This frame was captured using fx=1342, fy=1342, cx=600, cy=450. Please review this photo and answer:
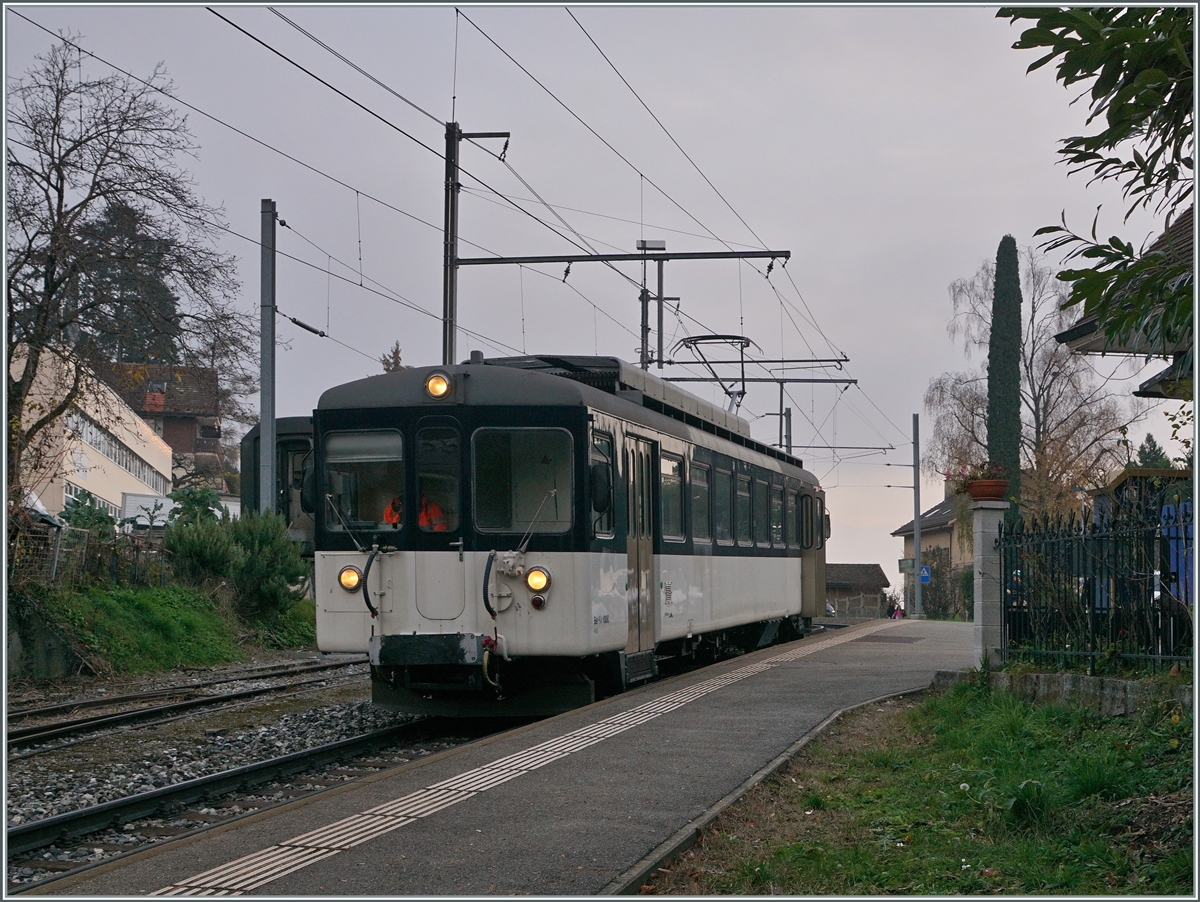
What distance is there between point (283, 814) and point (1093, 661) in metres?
5.96

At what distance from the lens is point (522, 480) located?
11773 millimetres

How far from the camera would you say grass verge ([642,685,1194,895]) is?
6.11 m

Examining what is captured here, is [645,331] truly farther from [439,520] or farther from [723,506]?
[439,520]

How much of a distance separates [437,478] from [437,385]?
83 cm

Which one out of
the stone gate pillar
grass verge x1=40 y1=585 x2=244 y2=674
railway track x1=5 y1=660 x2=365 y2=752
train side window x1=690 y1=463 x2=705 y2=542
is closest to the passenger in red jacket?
railway track x1=5 y1=660 x2=365 y2=752

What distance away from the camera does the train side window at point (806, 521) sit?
23.1 m

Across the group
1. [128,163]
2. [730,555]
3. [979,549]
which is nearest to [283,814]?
[979,549]

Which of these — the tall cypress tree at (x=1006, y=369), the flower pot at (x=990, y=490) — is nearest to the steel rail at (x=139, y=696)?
the flower pot at (x=990, y=490)

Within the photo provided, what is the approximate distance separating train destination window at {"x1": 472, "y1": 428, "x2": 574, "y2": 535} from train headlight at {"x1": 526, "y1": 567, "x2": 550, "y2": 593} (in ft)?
1.21

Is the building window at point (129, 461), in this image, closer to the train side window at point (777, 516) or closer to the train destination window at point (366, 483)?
the train side window at point (777, 516)

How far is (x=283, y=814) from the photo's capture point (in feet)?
23.7

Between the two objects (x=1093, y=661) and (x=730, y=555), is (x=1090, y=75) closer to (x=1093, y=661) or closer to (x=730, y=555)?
(x=1093, y=661)

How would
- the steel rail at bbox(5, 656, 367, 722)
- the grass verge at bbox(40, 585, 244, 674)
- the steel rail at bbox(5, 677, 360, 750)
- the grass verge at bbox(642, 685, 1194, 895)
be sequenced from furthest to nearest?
the grass verge at bbox(40, 585, 244, 674)
the steel rail at bbox(5, 656, 367, 722)
the steel rail at bbox(5, 677, 360, 750)
the grass verge at bbox(642, 685, 1194, 895)

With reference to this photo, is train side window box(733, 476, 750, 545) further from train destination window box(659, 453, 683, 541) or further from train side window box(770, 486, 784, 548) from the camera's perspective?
train destination window box(659, 453, 683, 541)
